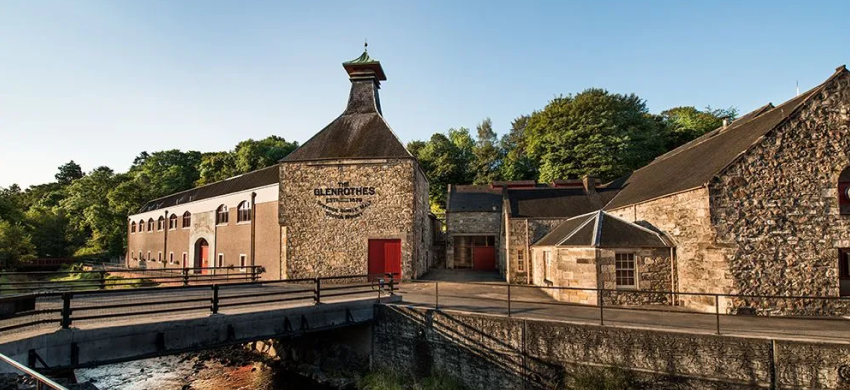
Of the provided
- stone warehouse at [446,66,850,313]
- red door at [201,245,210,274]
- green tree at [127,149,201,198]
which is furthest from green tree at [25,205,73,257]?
stone warehouse at [446,66,850,313]

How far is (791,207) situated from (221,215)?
27116 millimetres

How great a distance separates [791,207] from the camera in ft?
37.3

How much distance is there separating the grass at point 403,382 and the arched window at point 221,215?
687 inches

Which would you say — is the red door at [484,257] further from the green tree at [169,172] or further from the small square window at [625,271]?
the green tree at [169,172]

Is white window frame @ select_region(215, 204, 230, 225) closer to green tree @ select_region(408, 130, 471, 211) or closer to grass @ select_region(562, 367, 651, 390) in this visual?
green tree @ select_region(408, 130, 471, 211)

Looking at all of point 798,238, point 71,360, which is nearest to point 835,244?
point 798,238

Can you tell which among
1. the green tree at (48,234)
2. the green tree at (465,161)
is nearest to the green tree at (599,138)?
the green tree at (465,161)

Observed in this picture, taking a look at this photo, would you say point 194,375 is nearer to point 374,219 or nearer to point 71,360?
point 71,360

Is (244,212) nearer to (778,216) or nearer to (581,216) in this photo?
(581,216)

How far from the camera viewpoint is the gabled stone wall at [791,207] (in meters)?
11.1

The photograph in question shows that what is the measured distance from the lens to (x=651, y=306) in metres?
12.7

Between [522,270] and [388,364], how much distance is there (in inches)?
407

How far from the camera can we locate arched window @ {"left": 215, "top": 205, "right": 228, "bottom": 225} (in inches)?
1002

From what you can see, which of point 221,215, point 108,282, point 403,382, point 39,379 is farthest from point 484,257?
point 108,282
